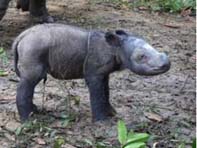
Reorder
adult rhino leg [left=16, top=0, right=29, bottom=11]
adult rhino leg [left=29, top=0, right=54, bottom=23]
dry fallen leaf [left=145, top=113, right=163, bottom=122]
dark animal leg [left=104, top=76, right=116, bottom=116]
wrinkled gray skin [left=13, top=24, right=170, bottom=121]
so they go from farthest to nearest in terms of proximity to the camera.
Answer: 1. adult rhino leg [left=16, top=0, right=29, bottom=11]
2. adult rhino leg [left=29, top=0, right=54, bottom=23]
3. dry fallen leaf [left=145, top=113, right=163, bottom=122]
4. dark animal leg [left=104, top=76, right=116, bottom=116]
5. wrinkled gray skin [left=13, top=24, right=170, bottom=121]

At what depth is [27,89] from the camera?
13.3 ft

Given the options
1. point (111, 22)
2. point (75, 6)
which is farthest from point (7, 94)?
point (75, 6)

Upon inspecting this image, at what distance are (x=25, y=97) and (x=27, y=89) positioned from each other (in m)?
0.06

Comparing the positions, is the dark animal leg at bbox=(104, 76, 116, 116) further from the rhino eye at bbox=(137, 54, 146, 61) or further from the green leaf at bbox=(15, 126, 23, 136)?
the green leaf at bbox=(15, 126, 23, 136)

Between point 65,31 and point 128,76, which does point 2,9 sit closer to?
point 128,76

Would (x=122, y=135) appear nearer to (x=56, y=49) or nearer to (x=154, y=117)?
(x=56, y=49)

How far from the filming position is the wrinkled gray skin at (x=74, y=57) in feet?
13.1

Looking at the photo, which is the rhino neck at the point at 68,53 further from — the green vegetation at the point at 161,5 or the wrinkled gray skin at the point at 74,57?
the green vegetation at the point at 161,5

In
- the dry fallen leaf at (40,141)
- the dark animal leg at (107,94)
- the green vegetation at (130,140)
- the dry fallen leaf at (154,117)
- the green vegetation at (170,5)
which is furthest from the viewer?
the green vegetation at (170,5)

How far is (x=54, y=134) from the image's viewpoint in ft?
13.1

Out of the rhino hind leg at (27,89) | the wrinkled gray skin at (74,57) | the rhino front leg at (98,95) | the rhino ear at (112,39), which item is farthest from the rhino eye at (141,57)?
the rhino hind leg at (27,89)

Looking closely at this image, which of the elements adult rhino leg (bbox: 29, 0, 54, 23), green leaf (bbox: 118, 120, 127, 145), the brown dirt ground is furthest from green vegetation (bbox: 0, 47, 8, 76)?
green leaf (bbox: 118, 120, 127, 145)

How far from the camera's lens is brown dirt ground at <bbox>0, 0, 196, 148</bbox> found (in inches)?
158

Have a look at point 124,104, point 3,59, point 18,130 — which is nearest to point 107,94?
point 124,104
